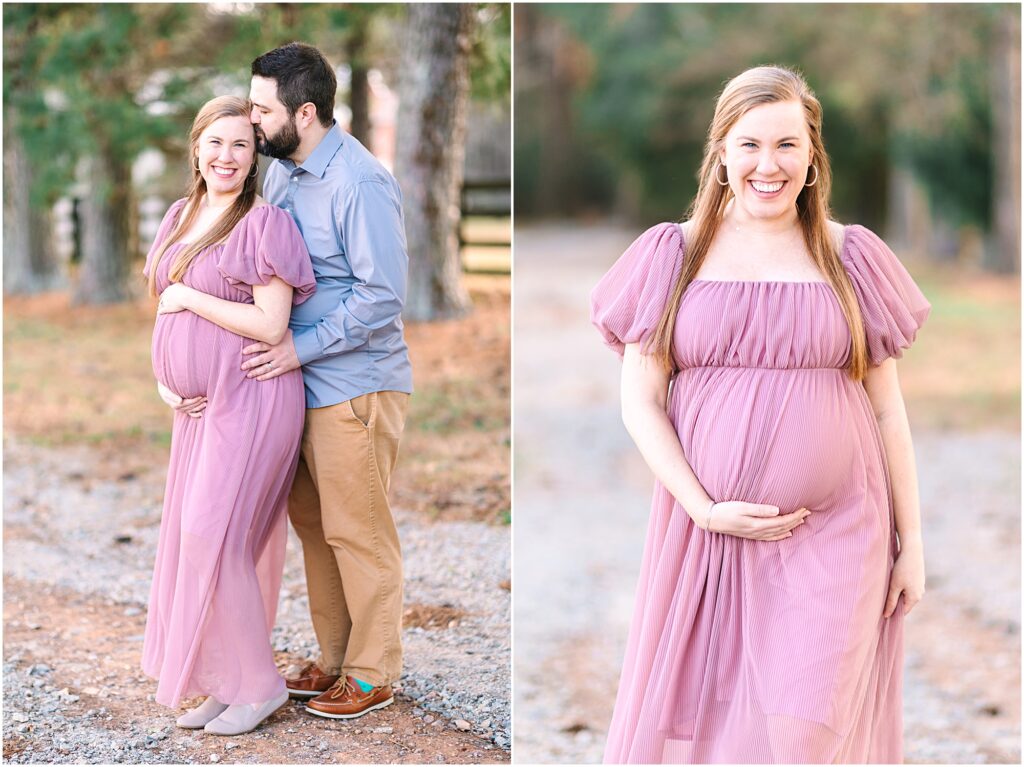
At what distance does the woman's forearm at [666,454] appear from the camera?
2973mm

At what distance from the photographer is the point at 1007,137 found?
771 inches

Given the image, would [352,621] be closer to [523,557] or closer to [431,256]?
[523,557]

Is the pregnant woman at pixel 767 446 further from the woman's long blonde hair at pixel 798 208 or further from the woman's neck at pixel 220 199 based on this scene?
the woman's neck at pixel 220 199

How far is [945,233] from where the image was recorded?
2370 cm

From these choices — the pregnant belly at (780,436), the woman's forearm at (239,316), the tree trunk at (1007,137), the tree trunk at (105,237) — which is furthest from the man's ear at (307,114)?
the tree trunk at (1007,137)

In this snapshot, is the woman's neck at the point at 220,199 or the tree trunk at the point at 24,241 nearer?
the woman's neck at the point at 220,199

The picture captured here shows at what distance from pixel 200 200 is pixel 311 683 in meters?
1.64

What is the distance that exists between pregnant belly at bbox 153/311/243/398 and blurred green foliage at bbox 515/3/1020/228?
16526mm

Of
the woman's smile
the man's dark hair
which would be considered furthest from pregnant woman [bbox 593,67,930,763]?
the man's dark hair

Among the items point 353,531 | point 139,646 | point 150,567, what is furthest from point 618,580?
point 353,531

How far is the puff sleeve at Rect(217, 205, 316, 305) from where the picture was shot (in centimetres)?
347

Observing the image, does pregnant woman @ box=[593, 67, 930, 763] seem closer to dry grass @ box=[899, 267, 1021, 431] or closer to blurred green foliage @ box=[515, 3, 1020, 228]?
dry grass @ box=[899, 267, 1021, 431]

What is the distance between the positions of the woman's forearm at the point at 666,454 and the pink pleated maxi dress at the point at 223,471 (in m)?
1.14

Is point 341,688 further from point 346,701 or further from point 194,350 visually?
point 194,350
